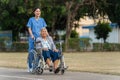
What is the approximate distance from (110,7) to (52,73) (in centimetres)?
3265

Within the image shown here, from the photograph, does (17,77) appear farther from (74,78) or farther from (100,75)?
(100,75)

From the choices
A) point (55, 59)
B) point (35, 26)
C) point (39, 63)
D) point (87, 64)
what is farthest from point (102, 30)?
point (39, 63)

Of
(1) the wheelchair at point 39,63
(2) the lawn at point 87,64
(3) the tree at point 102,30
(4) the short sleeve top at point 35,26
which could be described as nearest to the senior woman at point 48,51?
(1) the wheelchair at point 39,63

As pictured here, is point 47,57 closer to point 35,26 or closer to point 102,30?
point 35,26

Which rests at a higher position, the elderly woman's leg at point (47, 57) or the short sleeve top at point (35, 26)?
the short sleeve top at point (35, 26)

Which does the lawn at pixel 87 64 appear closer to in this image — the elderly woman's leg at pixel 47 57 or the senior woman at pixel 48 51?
the senior woman at pixel 48 51

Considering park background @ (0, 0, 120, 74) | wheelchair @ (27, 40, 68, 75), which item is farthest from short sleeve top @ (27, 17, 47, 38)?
park background @ (0, 0, 120, 74)

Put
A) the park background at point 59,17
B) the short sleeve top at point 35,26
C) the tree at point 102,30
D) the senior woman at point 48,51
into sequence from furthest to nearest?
the tree at point 102,30
the park background at point 59,17
the short sleeve top at point 35,26
the senior woman at point 48,51

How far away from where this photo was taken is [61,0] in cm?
4356

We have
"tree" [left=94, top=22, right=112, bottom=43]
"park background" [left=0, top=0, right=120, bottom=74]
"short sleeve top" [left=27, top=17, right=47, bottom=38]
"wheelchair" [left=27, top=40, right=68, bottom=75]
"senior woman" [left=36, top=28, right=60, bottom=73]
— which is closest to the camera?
"wheelchair" [left=27, top=40, right=68, bottom=75]

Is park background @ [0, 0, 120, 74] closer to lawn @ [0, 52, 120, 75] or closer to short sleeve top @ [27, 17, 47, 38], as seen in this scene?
lawn @ [0, 52, 120, 75]

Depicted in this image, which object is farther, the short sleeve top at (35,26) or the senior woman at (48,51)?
the short sleeve top at (35,26)

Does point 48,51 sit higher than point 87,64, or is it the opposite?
point 48,51

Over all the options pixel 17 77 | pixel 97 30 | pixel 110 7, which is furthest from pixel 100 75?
pixel 97 30
